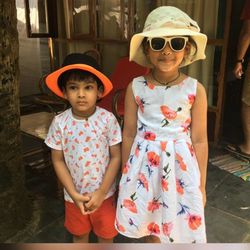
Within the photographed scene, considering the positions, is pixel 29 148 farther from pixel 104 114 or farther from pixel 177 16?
pixel 177 16

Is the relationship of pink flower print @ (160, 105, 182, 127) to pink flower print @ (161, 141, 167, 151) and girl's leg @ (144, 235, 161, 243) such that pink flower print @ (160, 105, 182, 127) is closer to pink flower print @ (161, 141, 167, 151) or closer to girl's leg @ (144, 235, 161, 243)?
pink flower print @ (161, 141, 167, 151)

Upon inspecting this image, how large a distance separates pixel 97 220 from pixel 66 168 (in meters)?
0.33

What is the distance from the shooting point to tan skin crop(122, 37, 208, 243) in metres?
1.35

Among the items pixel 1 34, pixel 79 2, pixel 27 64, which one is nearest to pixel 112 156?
pixel 1 34

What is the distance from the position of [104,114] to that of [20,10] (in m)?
5.52

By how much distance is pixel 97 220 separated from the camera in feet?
5.36

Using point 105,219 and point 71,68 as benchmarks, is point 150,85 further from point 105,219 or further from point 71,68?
point 105,219


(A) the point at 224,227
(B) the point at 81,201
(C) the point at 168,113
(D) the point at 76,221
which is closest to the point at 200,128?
(C) the point at 168,113

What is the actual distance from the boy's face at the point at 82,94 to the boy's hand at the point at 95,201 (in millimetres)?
387

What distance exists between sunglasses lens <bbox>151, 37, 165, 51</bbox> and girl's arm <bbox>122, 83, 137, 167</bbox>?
0.22m

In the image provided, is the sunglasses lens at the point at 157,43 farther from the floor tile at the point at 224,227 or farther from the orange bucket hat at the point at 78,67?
the floor tile at the point at 224,227

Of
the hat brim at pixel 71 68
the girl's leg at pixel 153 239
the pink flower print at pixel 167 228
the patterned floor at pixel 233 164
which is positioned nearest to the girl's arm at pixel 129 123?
the hat brim at pixel 71 68

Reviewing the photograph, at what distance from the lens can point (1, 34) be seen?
181 centimetres

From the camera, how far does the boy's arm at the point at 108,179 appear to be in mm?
1495
